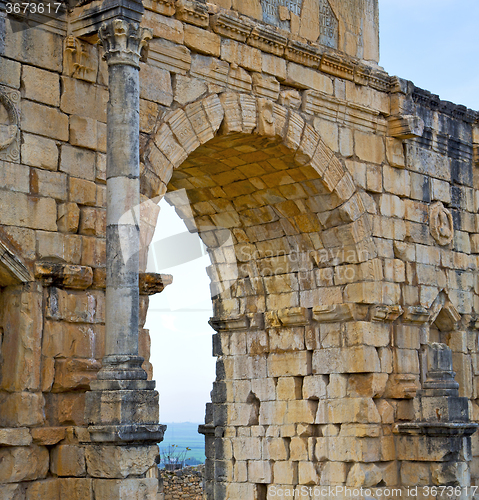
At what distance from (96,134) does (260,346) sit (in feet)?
14.1

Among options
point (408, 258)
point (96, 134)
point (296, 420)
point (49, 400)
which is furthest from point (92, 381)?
point (408, 258)

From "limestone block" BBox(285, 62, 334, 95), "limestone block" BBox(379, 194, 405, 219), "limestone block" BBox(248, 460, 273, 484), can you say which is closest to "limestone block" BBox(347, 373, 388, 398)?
"limestone block" BBox(248, 460, 273, 484)

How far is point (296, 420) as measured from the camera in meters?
10.7

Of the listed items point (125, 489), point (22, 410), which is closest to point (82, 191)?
point (22, 410)

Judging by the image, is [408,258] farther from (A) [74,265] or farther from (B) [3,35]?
(B) [3,35]

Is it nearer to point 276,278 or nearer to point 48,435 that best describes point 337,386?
point 276,278

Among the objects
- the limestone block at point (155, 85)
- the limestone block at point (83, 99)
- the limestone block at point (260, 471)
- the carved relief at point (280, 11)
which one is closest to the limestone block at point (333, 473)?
the limestone block at point (260, 471)

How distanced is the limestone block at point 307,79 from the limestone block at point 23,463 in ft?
16.1

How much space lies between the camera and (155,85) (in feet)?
27.9

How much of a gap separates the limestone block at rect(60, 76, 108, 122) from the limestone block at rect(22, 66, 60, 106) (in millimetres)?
79

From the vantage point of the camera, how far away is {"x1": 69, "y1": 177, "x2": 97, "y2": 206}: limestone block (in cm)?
769

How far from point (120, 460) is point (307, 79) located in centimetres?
512

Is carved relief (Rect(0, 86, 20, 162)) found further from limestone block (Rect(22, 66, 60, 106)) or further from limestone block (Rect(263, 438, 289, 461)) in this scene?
limestone block (Rect(263, 438, 289, 461))

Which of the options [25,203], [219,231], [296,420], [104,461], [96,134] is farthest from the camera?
[219,231]
